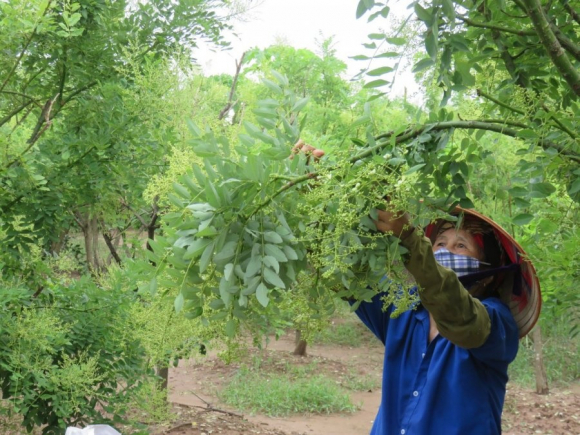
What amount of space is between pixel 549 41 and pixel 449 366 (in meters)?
1.17

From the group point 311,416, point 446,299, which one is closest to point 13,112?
Result: point 446,299

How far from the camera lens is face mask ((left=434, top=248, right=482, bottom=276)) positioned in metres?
2.17

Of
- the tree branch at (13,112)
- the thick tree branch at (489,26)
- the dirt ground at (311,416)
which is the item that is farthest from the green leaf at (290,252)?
the dirt ground at (311,416)

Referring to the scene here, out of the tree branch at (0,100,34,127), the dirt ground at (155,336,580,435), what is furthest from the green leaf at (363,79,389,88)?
the dirt ground at (155,336,580,435)

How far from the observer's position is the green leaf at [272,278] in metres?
1.31

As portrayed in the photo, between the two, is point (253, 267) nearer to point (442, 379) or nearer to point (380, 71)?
point (380, 71)

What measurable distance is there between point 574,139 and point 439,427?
42.5 inches

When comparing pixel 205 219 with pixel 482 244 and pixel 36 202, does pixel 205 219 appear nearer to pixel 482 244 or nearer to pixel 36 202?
pixel 482 244

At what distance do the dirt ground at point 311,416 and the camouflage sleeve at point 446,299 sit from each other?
3.81m

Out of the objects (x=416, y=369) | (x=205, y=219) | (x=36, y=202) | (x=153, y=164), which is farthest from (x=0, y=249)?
(x=205, y=219)

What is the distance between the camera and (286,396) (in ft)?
23.5

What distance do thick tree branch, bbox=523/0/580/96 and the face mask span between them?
0.80m

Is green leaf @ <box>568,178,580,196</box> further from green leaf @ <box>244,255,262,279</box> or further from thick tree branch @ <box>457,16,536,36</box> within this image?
green leaf @ <box>244,255,262,279</box>

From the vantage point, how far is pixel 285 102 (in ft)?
5.12
